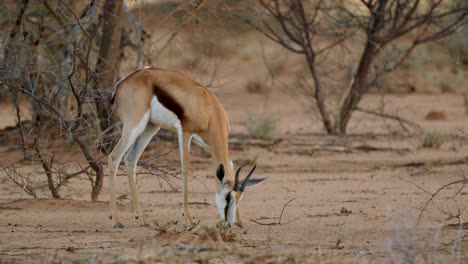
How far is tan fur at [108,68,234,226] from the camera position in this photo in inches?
355

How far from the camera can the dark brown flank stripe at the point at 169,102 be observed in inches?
356

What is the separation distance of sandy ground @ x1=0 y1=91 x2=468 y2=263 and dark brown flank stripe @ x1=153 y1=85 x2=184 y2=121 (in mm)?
1115

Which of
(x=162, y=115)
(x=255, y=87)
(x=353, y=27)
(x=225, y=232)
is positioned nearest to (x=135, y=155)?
(x=162, y=115)

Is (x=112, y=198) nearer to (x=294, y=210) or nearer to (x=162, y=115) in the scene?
(x=162, y=115)

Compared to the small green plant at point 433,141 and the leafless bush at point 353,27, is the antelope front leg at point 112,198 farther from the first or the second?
the small green plant at point 433,141

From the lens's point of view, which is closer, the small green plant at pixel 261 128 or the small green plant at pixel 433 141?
the small green plant at pixel 433 141

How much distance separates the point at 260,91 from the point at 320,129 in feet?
28.8

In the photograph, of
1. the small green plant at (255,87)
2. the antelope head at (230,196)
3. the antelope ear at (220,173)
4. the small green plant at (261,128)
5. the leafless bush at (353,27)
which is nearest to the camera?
the antelope head at (230,196)

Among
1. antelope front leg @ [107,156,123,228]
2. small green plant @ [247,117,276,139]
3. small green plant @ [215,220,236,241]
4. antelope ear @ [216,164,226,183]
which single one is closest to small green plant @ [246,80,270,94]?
small green plant @ [247,117,276,139]

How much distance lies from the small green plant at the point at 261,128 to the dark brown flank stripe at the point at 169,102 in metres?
7.81

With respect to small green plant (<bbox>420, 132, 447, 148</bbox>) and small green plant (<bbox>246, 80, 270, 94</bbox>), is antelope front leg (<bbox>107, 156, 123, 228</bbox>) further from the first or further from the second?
small green plant (<bbox>246, 80, 270, 94</bbox>)

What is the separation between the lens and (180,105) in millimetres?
9062

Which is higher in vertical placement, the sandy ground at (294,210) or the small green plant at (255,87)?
the small green plant at (255,87)

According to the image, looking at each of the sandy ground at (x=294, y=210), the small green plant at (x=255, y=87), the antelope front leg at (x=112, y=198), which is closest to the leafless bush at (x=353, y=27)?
the sandy ground at (x=294, y=210)
